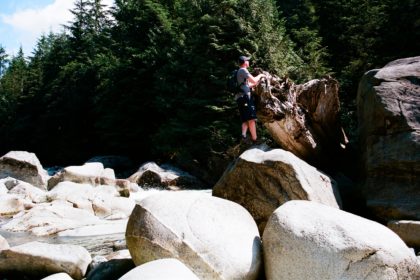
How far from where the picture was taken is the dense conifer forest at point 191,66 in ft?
85.3

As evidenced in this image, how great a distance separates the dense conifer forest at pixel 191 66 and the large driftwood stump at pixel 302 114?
6.01 metres

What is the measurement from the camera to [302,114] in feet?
31.7

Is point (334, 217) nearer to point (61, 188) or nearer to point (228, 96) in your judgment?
point (61, 188)

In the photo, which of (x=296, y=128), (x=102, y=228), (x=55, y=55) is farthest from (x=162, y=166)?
(x=55, y=55)

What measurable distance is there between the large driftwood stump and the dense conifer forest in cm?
601

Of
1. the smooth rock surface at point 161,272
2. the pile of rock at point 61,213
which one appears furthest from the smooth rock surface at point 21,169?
the smooth rock surface at point 161,272

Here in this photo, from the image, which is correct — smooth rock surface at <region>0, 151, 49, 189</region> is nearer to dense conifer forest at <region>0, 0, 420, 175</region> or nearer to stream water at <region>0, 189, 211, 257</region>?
dense conifer forest at <region>0, 0, 420, 175</region>

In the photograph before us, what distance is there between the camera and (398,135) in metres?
8.41

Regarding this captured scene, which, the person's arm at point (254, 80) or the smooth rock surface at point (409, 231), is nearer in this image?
the smooth rock surface at point (409, 231)

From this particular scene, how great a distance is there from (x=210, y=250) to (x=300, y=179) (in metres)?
2.24

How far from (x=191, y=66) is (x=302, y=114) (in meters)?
20.2

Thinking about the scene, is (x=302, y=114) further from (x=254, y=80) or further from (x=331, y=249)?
(x=331, y=249)

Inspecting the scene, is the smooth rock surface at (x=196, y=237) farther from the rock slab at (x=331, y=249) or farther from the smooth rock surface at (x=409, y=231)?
the smooth rock surface at (x=409, y=231)

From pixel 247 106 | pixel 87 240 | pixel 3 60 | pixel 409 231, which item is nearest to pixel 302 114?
pixel 247 106
